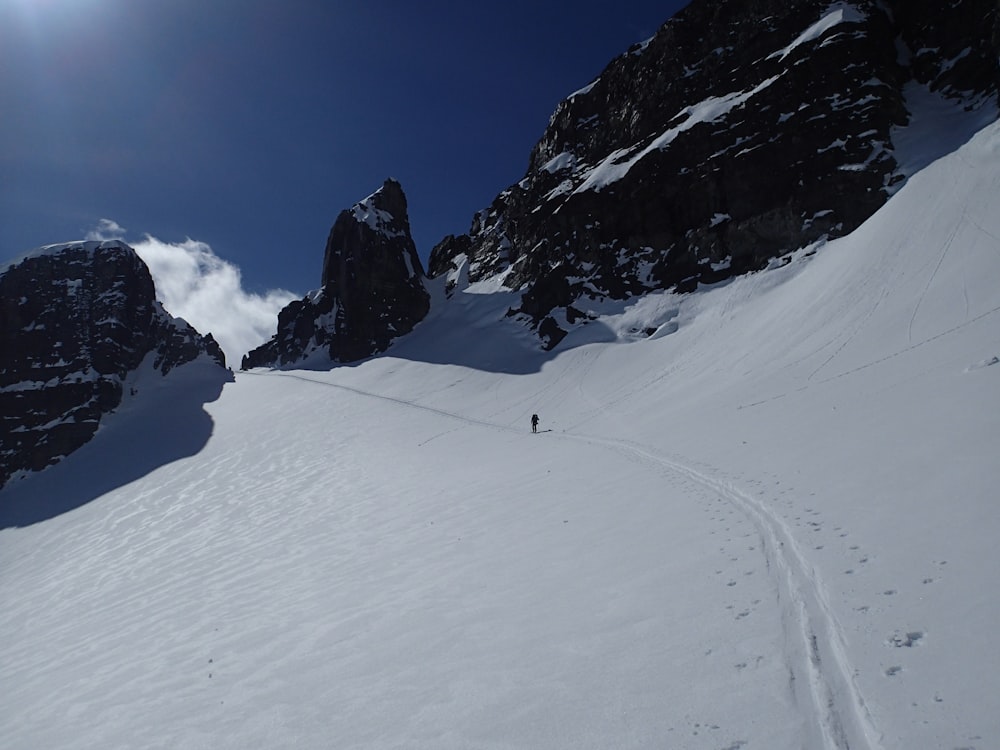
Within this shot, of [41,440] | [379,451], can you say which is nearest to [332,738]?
[379,451]

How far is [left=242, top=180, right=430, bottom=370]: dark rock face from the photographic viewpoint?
276 ft

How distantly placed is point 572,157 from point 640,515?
7696cm

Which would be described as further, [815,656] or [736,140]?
[736,140]

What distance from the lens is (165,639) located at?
9977mm

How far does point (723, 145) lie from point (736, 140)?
1298mm

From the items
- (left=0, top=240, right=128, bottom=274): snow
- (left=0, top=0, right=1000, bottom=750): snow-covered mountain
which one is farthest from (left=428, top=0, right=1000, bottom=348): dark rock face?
(left=0, top=240, right=128, bottom=274): snow

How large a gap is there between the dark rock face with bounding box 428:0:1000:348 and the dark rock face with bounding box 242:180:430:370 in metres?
21.2

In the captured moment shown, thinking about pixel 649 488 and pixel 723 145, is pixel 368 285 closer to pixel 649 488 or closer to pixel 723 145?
pixel 723 145

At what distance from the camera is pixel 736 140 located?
54.2 meters

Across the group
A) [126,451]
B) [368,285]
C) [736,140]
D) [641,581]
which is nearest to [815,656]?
[641,581]

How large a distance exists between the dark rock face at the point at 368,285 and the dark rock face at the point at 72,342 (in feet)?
73.2

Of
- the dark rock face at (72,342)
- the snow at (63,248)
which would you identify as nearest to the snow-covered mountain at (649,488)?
the dark rock face at (72,342)

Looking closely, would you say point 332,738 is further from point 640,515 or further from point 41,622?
point 41,622

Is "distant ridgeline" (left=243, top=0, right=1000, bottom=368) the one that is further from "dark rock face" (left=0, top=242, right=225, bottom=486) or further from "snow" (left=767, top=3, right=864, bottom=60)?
→ "dark rock face" (left=0, top=242, right=225, bottom=486)
